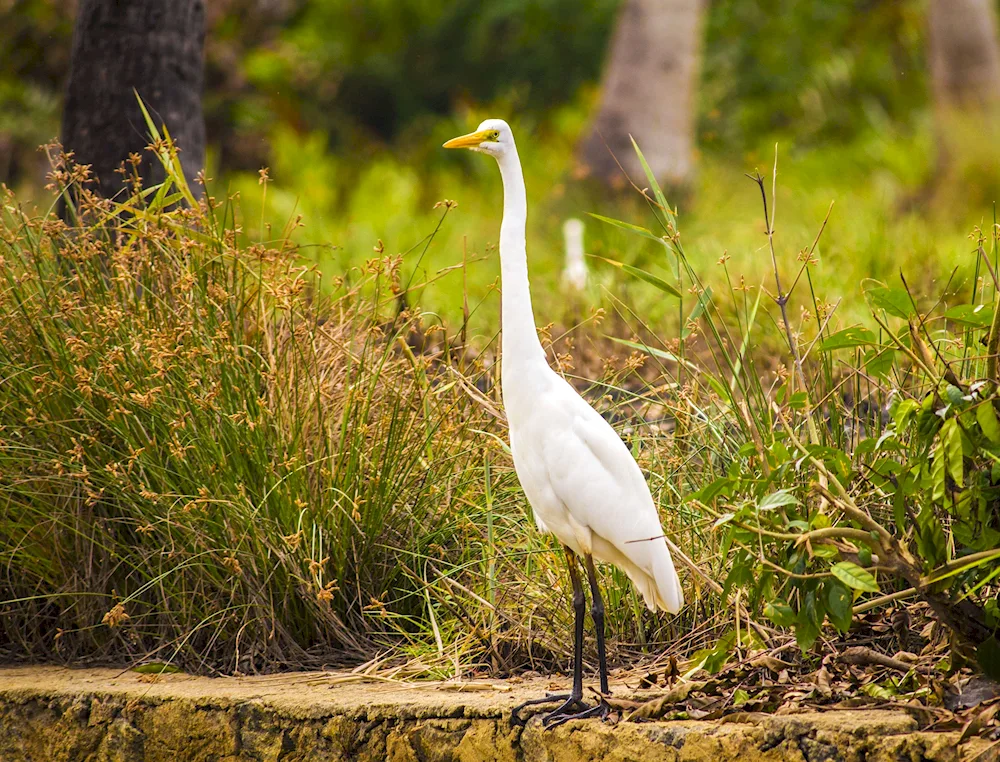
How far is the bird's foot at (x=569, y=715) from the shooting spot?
2.71 m

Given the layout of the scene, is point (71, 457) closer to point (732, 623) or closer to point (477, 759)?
point (477, 759)

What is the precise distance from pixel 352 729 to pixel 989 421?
66.1 inches

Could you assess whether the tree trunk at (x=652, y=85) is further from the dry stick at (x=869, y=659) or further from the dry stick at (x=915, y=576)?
the dry stick at (x=915, y=576)

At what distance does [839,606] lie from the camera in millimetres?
2525

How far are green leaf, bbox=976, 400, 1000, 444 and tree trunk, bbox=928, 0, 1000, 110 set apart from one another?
1222cm

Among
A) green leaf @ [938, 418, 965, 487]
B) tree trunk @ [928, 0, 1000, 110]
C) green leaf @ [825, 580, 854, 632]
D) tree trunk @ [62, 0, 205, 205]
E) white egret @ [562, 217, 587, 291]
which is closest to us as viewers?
green leaf @ [938, 418, 965, 487]

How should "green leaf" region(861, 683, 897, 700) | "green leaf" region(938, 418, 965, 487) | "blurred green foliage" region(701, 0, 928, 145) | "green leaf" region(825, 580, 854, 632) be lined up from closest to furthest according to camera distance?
1. "green leaf" region(938, 418, 965, 487)
2. "green leaf" region(825, 580, 854, 632)
3. "green leaf" region(861, 683, 897, 700)
4. "blurred green foliage" region(701, 0, 928, 145)

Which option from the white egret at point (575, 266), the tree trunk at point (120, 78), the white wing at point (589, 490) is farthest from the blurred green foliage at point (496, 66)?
the white wing at point (589, 490)

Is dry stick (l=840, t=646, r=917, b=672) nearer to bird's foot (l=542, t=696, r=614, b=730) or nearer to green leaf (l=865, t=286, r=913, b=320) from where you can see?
bird's foot (l=542, t=696, r=614, b=730)

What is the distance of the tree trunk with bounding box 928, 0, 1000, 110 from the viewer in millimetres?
13578

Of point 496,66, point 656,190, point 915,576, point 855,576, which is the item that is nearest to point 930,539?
point 915,576

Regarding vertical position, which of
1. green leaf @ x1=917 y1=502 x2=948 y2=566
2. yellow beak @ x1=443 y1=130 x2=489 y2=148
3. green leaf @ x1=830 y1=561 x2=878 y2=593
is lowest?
green leaf @ x1=830 y1=561 x2=878 y2=593

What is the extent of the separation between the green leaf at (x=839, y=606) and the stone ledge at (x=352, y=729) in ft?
0.68

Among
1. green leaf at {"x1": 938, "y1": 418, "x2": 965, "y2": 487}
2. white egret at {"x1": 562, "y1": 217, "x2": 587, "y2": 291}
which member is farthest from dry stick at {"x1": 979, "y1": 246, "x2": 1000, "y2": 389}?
white egret at {"x1": 562, "y1": 217, "x2": 587, "y2": 291}
